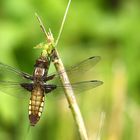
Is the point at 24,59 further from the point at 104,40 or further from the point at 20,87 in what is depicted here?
the point at 20,87

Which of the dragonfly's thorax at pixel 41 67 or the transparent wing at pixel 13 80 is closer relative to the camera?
the dragonfly's thorax at pixel 41 67

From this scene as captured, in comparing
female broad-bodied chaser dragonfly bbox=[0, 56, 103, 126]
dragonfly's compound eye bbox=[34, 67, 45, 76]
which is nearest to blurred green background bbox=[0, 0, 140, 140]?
female broad-bodied chaser dragonfly bbox=[0, 56, 103, 126]

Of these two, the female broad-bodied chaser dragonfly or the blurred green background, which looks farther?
the blurred green background

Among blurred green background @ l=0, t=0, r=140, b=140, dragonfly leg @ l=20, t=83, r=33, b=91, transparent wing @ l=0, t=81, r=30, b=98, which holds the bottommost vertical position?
dragonfly leg @ l=20, t=83, r=33, b=91

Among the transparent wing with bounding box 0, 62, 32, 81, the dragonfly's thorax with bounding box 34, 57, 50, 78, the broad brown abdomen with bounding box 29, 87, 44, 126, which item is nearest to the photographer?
the broad brown abdomen with bounding box 29, 87, 44, 126

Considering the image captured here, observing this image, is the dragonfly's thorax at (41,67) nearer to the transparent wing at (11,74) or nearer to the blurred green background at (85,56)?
the transparent wing at (11,74)

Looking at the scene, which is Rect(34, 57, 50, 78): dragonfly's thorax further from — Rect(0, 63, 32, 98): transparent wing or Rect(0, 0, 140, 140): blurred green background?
Rect(0, 0, 140, 140): blurred green background

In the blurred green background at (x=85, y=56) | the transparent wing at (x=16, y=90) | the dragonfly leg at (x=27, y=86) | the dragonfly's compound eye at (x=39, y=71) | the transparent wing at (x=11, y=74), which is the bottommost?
the dragonfly leg at (x=27, y=86)

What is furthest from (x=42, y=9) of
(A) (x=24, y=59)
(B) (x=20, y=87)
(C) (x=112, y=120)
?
(B) (x=20, y=87)

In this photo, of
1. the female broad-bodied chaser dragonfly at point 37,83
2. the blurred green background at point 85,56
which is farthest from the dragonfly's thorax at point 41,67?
the blurred green background at point 85,56
